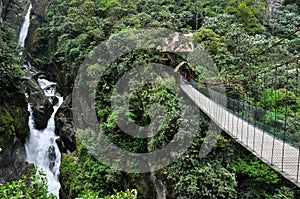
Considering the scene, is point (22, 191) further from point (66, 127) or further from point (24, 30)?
point (24, 30)

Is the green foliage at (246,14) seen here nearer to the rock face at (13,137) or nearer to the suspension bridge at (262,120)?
the suspension bridge at (262,120)

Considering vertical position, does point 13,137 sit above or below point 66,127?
above

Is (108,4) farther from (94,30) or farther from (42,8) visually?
(42,8)

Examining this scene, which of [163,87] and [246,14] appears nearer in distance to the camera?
[163,87]

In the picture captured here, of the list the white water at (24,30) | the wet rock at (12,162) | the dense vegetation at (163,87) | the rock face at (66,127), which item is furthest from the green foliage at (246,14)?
the white water at (24,30)

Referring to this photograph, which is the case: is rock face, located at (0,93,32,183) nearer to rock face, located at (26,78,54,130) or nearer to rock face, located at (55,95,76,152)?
rock face, located at (26,78,54,130)

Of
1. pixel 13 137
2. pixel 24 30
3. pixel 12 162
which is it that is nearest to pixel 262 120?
pixel 12 162

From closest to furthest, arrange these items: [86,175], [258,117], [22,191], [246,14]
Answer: [22,191] → [258,117] → [86,175] → [246,14]
